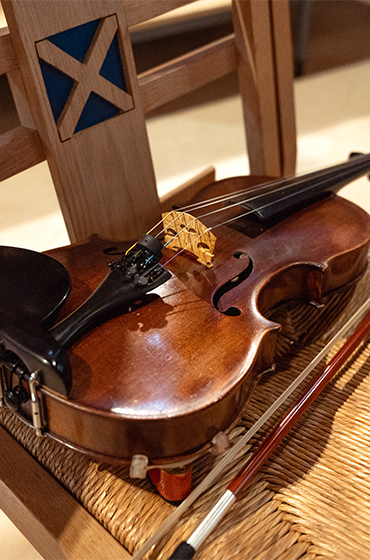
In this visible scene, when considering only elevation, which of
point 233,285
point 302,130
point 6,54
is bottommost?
point 302,130

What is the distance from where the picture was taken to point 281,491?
0.84 metres

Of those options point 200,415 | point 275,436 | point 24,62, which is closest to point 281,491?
point 275,436

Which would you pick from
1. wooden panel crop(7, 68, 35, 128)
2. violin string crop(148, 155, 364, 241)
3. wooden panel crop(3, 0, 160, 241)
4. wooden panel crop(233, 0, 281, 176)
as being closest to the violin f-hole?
violin string crop(148, 155, 364, 241)

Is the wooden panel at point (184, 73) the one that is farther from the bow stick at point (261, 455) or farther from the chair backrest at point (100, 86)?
the bow stick at point (261, 455)

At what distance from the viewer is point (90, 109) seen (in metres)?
1.05

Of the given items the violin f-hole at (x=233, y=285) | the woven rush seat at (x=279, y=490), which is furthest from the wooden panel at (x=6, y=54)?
the woven rush seat at (x=279, y=490)

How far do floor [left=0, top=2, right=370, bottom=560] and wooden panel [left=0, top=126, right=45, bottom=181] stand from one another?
12.5 inches

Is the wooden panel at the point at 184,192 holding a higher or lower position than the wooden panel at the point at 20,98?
lower

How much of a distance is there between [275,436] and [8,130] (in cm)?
75

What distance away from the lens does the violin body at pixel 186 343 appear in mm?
702

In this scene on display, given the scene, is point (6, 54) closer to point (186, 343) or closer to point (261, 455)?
point (186, 343)

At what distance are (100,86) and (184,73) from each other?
282 mm

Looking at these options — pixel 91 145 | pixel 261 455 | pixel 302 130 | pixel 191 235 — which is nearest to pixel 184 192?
pixel 91 145

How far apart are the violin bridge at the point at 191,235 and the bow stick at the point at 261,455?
28cm
